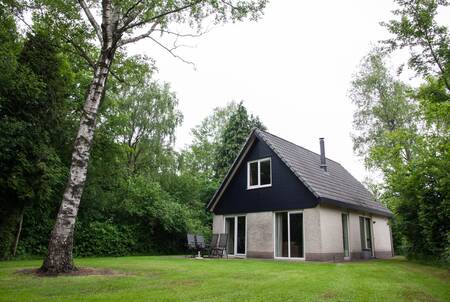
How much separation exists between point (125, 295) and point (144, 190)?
42.2 feet

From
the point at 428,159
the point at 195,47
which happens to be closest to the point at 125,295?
the point at 195,47

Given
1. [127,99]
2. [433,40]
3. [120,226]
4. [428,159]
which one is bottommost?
[120,226]

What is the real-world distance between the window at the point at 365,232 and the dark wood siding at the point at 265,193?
481 cm

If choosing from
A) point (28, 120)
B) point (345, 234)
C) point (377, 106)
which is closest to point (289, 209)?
point (345, 234)

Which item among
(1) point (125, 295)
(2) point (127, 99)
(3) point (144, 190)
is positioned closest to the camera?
(1) point (125, 295)

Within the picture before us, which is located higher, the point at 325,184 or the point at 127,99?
the point at 127,99

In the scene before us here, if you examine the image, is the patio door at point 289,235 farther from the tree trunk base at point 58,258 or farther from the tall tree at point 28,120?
the tree trunk base at point 58,258

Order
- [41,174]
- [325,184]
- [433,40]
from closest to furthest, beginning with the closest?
1. [433,40]
2. [41,174]
3. [325,184]

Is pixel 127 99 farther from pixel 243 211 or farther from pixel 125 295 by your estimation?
pixel 125 295

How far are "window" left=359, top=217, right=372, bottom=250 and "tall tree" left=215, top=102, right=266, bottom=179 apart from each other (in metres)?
12.0

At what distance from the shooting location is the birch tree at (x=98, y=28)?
7312 millimetres

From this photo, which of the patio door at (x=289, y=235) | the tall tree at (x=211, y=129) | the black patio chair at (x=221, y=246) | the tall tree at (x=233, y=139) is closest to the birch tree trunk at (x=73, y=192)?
the black patio chair at (x=221, y=246)

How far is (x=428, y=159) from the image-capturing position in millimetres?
13281

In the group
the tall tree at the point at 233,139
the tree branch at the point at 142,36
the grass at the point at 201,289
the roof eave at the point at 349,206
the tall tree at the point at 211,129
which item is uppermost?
the tall tree at the point at 211,129
